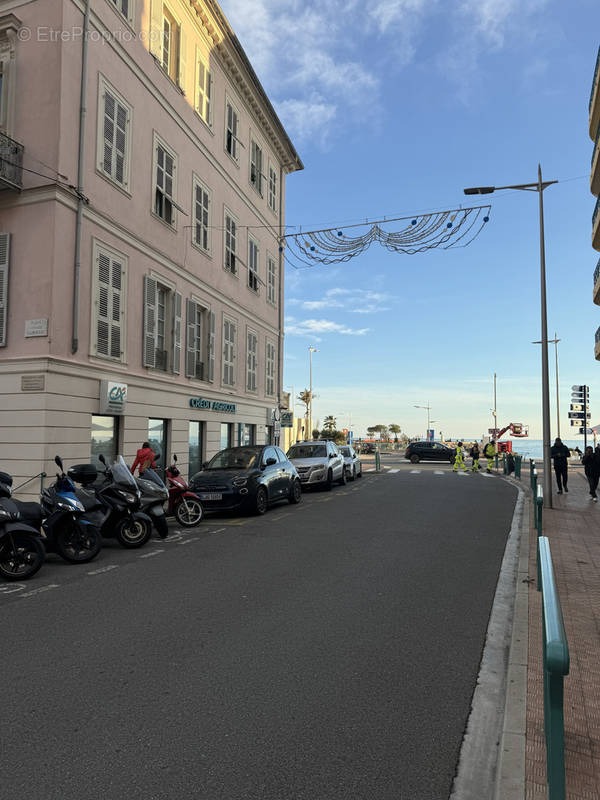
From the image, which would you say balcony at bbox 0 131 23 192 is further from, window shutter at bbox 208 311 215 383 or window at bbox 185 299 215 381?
window shutter at bbox 208 311 215 383

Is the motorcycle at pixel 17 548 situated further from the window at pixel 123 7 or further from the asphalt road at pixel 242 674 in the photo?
the window at pixel 123 7

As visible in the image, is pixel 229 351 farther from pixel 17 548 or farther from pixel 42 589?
pixel 42 589

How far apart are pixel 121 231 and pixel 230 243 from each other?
8.14m

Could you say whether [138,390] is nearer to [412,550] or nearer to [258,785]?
[412,550]

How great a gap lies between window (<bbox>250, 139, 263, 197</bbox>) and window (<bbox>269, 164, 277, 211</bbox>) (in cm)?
142

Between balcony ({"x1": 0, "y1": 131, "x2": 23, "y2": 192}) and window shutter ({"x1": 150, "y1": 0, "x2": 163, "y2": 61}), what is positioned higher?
window shutter ({"x1": 150, "y1": 0, "x2": 163, "y2": 61})

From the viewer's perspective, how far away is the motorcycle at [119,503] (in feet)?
29.9

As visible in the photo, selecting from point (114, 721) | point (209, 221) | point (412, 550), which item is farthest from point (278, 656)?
point (209, 221)

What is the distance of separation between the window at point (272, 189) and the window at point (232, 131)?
4.39m

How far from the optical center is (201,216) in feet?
67.4

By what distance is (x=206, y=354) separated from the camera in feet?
68.2

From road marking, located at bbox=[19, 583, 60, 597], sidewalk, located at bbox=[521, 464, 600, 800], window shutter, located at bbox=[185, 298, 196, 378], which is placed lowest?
road marking, located at bbox=[19, 583, 60, 597]

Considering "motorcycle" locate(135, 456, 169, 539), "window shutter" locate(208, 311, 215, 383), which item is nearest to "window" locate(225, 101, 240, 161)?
"window shutter" locate(208, 311, 215, 383)

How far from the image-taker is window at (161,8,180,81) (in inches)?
719
